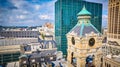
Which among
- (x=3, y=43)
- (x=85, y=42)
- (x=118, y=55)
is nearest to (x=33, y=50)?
(x=3, y=43)

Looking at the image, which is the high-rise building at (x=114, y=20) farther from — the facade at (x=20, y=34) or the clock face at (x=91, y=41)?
the facade at (x=20, y=34)

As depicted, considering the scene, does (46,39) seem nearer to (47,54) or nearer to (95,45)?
(47,54)

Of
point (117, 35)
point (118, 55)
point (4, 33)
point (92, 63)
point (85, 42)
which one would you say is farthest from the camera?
point (117, 35)

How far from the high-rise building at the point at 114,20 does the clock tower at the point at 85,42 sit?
5.10 feet

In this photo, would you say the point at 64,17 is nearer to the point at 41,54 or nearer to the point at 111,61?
the point at 41,54

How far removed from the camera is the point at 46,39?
4.70 m

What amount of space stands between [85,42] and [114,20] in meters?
2.61

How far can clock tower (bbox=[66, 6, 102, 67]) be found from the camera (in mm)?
3662

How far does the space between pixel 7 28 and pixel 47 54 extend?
4.83ft

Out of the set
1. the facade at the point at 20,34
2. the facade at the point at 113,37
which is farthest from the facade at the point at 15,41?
the facade at the point at 113,37

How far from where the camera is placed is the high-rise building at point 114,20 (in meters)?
5.29

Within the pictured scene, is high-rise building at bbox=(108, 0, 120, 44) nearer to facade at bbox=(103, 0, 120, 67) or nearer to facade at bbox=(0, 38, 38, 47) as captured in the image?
facade at bbox=(103, 0, 120, 67)

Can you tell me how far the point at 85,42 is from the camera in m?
3.67

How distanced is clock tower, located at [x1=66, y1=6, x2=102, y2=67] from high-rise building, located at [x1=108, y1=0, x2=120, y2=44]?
5.10 feet
